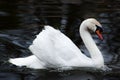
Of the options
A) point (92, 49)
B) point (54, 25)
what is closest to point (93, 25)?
point (92, 49)

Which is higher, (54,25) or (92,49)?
(54,25)

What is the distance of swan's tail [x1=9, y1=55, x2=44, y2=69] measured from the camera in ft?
41.2

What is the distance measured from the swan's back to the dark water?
0.75 ft

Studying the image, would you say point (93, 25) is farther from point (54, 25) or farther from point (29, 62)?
point (54, 25)

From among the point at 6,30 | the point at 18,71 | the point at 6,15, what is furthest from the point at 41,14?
Result: the point at 18,71

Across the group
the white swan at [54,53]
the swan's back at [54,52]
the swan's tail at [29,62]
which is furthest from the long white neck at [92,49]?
the swan's tail at [29,62]

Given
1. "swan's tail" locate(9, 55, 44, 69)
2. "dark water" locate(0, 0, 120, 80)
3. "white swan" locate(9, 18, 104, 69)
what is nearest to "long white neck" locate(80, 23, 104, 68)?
"white swan" locate(9, 18, 104, 69)

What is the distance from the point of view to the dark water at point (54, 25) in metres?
12.4

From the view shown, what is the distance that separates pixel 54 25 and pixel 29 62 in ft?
12.7

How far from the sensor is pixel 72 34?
1544 cm

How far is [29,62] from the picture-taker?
41.5 feet

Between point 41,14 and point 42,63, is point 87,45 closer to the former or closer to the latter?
point 42,63

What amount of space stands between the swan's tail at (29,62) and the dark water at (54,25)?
4.8 inches

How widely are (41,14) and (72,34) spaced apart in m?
2.73
